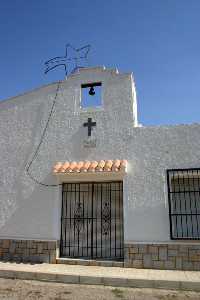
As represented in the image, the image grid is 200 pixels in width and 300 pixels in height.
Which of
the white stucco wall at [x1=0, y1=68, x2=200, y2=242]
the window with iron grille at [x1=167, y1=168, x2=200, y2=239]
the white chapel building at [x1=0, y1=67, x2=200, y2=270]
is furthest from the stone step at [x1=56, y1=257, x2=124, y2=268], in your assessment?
the window with iron grille at [x1=167, y1=168, x2=200, y2=239]

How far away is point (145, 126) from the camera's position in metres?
8.87

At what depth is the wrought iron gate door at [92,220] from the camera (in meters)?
8.99

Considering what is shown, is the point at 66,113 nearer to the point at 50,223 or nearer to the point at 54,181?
the point at 54,181

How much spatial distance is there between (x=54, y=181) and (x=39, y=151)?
109 centimetres

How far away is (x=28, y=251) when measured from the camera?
8.98m

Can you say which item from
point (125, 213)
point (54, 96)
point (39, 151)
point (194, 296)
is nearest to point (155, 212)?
point (125, 213)

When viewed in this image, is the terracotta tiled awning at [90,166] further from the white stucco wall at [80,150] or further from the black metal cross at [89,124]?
the black metal cross at [89,124]

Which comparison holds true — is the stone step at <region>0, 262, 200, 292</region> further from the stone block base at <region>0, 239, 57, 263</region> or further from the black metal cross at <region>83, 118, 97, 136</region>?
the black metal cross at <region>83, 118, 97, 136</region>

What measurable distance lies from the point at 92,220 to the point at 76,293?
8.87ft

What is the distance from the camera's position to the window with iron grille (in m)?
8.31

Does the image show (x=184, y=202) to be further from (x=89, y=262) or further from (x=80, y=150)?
(x=80, y=150)

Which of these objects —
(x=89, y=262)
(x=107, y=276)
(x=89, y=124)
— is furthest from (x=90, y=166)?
(x=107, y=276)

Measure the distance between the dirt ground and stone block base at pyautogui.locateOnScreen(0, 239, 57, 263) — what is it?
Result: 1458 millimetres

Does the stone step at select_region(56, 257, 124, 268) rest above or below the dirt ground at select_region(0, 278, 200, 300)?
above
